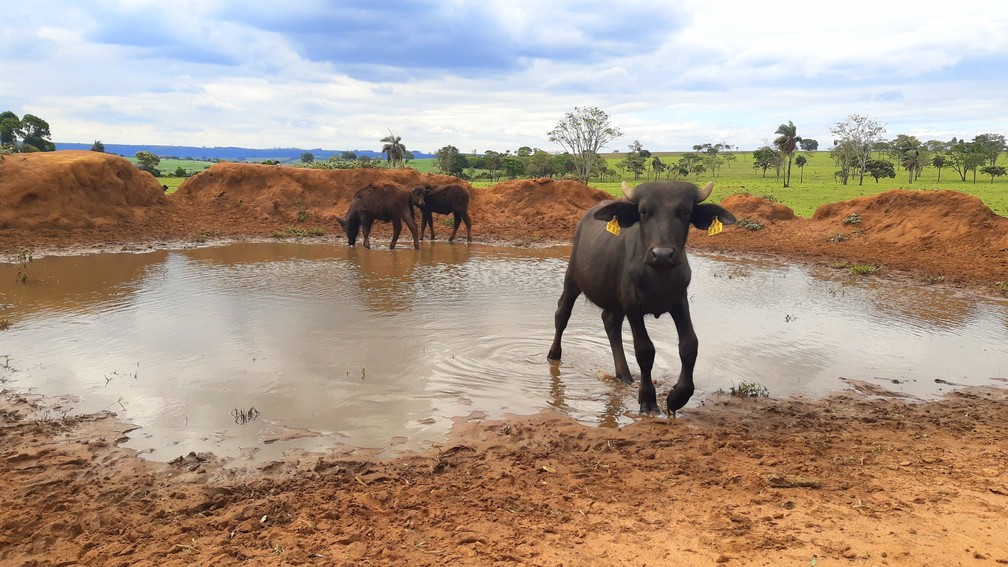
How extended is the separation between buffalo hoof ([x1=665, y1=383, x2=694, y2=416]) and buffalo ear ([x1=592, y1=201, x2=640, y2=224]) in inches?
64.2

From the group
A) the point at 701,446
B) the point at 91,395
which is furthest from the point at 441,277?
the point at 701,446

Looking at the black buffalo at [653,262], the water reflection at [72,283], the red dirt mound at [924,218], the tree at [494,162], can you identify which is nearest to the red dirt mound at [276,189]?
the water reflection at [72,283]

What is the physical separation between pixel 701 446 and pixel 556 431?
3.99 feet

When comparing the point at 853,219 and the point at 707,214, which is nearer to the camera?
the point at 707,214

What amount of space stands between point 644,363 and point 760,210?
2036 centimetres

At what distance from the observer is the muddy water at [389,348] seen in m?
5.71

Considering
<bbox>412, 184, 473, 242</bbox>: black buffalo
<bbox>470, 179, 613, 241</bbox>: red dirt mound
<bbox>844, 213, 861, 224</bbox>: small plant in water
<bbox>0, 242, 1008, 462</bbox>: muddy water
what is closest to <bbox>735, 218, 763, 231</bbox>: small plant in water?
<bbox>844, 213, 861, 224</bbox>: small plant in water

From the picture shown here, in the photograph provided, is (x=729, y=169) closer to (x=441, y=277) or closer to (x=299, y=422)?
(x=441, y=277)

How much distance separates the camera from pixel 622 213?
578 cm

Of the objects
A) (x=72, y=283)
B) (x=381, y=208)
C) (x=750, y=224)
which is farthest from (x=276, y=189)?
(x=750, y=224)

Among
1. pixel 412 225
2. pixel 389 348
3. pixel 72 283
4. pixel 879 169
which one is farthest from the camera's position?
pixel 879 169

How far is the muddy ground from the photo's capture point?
331 centimetres

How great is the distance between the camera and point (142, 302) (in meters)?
10.2

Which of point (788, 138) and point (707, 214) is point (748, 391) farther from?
point (788, 138)
